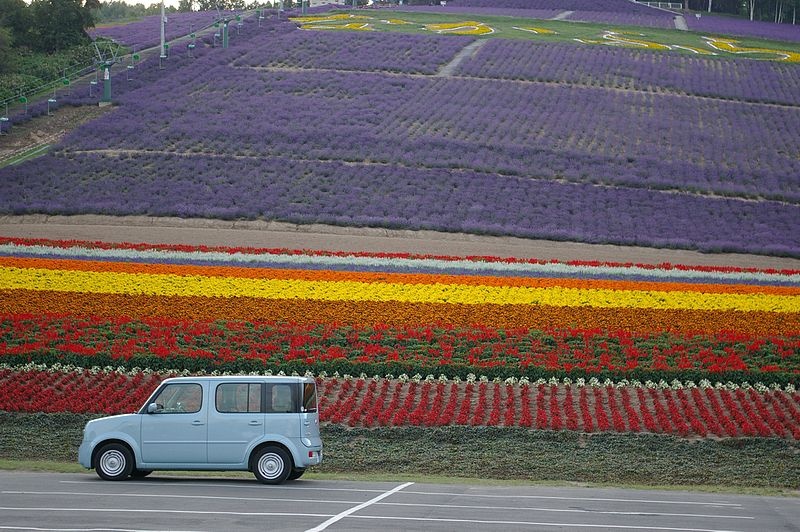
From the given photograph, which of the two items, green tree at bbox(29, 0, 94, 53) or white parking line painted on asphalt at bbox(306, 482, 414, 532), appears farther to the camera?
green tree at bbox(29, 0, 94, 53)

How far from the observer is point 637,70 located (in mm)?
89938

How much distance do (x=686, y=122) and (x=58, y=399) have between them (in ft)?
187

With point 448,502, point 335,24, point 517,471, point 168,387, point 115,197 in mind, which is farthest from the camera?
point 335,24

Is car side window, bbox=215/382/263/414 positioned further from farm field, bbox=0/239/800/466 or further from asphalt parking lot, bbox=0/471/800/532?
farm field, bbox=0/239/800/466

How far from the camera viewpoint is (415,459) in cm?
2297

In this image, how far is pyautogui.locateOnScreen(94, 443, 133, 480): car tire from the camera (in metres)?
19.9

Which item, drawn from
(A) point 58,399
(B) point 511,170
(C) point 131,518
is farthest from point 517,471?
(B) point 511,170

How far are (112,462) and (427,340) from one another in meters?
12.4

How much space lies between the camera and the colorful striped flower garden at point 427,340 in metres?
26.3

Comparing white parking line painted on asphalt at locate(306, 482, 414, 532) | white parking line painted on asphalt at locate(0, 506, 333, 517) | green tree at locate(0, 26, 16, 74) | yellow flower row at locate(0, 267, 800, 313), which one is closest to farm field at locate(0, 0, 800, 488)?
yellow flower row at locate(0, 267, 800, 313)

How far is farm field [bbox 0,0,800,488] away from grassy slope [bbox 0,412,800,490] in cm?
12

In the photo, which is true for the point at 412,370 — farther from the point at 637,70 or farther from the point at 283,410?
the point at 637,70

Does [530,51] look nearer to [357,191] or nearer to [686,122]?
[686,122]

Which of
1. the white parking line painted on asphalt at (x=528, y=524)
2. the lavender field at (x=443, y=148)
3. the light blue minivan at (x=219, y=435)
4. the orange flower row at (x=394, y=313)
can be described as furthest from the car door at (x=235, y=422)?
the lavender field at (x=443, y=148)
